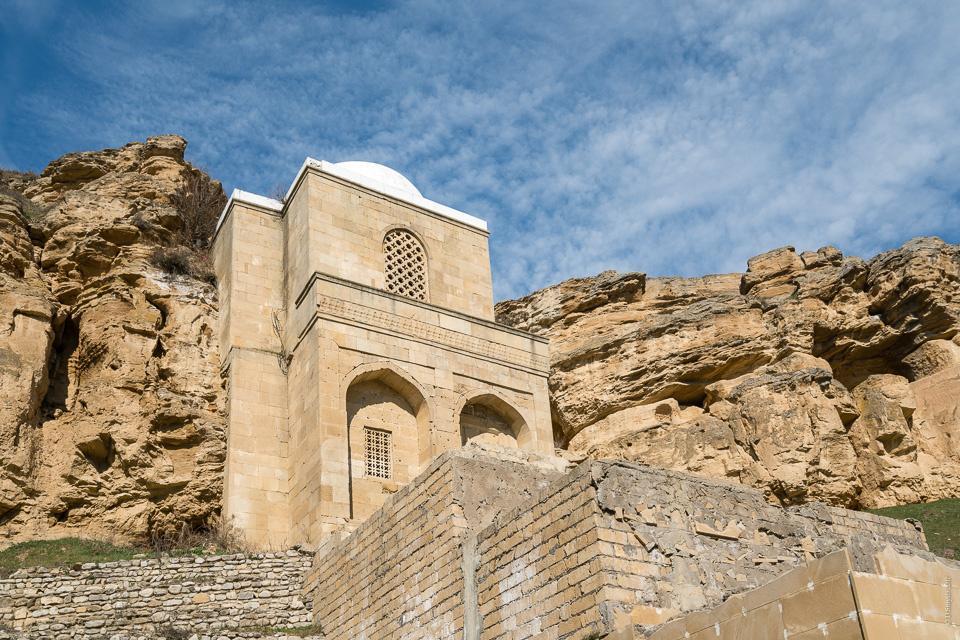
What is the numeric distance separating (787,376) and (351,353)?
9.60 m

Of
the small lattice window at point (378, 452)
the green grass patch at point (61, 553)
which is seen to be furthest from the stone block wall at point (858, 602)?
the small lattice window at point (378, 452)

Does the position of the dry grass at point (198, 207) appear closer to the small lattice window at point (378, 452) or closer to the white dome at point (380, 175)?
the white dome at point (380, 175)

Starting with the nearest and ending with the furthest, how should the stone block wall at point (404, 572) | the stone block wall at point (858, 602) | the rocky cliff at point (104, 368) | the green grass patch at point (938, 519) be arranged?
the stone block wall at point (858, 602) < the stone block wall at point (404, 572) < the rocky cliff at point (104, 368) < the green grass patch at point (938, 519)

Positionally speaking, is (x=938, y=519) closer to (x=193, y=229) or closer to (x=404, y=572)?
(x=404, y=572)

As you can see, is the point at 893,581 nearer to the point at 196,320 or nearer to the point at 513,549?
the point at 513,549

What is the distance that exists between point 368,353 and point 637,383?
823 centimetres

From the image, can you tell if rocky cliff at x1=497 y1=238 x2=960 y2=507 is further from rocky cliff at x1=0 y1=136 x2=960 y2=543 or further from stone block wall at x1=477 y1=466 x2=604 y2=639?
stone block wall at x1=477 y1=466 x2=604 y2=639

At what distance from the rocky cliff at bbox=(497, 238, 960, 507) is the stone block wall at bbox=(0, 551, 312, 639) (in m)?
10.5

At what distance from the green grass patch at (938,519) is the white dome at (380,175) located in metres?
11.2

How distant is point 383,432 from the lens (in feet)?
57.0

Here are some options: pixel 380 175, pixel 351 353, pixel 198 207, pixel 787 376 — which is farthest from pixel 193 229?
pixel 787 376

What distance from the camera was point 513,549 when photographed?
968 centimetres

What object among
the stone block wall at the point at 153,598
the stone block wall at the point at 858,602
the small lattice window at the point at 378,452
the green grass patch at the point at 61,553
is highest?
the small lattice window at the point at 378,452

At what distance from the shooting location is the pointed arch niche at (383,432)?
16.6 meters
